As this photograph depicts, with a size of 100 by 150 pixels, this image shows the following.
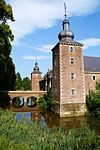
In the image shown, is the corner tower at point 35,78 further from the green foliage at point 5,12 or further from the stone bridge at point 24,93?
the green foliage at point 5,12

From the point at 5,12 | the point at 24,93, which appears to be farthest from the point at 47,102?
the point at 5,12

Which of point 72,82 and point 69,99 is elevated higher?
point 72,82

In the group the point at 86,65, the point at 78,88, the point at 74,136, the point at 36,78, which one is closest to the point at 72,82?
the point at 78,88

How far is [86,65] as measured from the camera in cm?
3638

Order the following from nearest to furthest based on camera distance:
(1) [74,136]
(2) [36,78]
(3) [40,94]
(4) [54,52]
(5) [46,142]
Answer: (5) [46,142] < (1) [74,136] < (4) [54,52] < (3) [40,94] < (2) [36,78]

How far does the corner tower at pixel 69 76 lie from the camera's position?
3191 cm

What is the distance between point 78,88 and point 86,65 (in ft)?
16.7

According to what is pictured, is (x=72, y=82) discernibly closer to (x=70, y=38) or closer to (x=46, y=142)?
(x=70, y=38)

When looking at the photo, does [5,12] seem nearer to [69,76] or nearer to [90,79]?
[69,76]

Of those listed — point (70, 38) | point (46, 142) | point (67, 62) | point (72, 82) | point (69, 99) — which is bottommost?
point (46, 142)

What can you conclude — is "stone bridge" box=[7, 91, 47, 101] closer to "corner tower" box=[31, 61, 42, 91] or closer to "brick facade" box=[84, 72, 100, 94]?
"brick facade" box=[84, 72, 100, 94]

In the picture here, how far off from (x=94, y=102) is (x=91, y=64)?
796cm

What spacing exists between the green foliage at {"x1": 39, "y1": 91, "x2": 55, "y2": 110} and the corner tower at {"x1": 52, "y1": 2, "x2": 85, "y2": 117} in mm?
2860

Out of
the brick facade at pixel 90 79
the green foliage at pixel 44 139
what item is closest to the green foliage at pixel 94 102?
the brick facade at pixel 90 79
